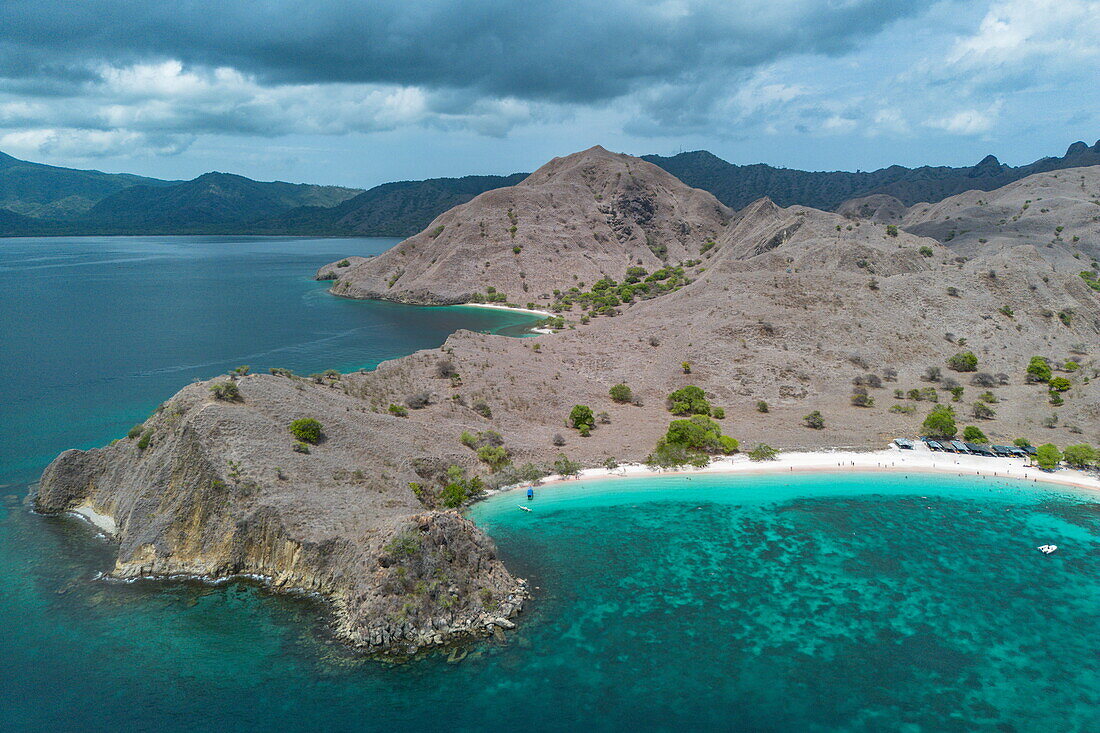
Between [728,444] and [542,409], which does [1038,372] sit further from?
[542,409]

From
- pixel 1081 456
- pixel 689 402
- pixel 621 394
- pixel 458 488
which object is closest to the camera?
pixel 458 488

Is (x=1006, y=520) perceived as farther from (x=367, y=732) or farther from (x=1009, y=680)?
(x=367, y=732)

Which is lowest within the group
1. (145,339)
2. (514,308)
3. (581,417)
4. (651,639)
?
(651,639)

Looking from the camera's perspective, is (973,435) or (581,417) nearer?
(973,435)

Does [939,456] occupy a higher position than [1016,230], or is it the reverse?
[1016,230]

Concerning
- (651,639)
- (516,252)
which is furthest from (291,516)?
(516,252)

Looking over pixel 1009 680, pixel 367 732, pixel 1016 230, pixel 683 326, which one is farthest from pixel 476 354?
pixel 1016 230

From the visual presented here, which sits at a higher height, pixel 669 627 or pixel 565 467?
pixel 565 467
